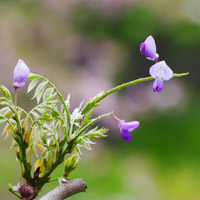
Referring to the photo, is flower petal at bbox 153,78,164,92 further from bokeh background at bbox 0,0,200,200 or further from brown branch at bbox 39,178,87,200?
bokeh background at bbox 0,0,200,200

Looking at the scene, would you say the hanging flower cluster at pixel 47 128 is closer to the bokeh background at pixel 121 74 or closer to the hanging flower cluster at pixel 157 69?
the hanging flower cluster at pixel 157 69

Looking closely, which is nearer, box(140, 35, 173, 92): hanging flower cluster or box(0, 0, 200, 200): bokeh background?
box(140, 35, 173, 92): hanging flower cluster

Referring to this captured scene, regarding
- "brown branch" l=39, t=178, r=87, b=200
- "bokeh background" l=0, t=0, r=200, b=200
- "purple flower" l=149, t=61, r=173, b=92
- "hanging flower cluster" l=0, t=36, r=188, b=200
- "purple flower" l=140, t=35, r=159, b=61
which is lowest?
"brown branch" l=39, t=178, r=87, b=200

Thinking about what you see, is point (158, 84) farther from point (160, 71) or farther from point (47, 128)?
point (47, 128)

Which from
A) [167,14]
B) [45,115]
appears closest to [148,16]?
[167,14]

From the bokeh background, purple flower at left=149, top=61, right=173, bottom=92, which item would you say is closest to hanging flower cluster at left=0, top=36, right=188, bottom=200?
purple flower at left=149, top=61, right=173, bottom=92

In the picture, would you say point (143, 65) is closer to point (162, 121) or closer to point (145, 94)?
point (145, 94)

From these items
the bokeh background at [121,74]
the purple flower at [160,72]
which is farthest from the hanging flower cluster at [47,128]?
the bokeh background at [121,74]

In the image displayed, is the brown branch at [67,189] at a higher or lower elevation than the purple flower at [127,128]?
lower
